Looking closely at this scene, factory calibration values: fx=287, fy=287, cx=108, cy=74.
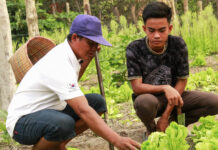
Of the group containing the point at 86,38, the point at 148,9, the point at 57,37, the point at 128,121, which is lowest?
the point at 128,121

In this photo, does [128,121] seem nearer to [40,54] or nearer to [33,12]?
[40,54]

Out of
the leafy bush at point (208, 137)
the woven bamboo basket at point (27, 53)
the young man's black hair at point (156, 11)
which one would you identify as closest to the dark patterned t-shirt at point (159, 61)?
the young man's black hair at point (156, 11)

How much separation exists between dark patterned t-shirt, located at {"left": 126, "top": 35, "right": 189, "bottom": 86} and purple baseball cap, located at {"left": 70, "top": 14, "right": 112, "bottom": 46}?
613mm

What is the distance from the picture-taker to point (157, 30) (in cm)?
258

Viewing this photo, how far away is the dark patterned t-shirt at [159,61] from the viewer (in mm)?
2744

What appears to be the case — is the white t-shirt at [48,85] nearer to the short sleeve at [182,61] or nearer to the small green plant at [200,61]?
the short sleeve at [182,61]

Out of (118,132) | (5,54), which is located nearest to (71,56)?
(118,132)

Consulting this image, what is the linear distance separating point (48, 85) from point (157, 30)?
1108mm

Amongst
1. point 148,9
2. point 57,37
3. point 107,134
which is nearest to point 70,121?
point 107,134

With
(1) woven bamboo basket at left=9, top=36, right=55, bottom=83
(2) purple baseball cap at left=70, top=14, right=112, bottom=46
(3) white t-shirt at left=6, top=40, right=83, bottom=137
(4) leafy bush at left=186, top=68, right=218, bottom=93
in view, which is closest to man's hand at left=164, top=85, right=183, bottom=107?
(2) purple baseball cap at left=70, top=14, right=112, bottom=46

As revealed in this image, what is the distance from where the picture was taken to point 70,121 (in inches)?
89.0

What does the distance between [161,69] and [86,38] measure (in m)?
0.91

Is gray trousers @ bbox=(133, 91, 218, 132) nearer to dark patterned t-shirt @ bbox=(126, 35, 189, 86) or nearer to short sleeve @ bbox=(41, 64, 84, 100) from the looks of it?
dark patterned t-shirt @ bbox=(126, 35, 189, 86)

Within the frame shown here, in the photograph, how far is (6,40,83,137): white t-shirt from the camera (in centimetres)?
201
